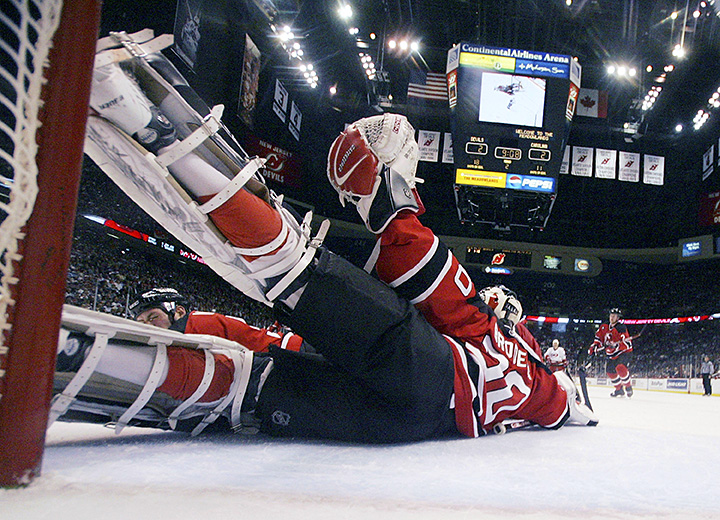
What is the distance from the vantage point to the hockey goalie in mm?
956

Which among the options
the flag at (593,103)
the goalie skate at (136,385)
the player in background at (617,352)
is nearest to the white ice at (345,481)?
the goalie skate at (136,385)

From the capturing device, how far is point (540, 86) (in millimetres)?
7750

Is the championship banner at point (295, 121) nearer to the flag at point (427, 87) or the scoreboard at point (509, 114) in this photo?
the flag at point (427, 87)

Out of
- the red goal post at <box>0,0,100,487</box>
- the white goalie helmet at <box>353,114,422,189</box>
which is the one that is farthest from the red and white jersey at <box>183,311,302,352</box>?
the red goal post at <box>0,0,100,487</box>

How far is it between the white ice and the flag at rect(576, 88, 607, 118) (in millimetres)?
12509

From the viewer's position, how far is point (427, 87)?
1148cm

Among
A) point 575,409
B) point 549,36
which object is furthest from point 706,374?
point 575,409

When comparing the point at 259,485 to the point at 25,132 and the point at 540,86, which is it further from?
the point at 540,86

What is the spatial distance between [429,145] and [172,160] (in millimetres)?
11281

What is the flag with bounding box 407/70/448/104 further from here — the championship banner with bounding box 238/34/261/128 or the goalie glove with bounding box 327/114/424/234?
the goalie glove with bounding box 327/114/424/234

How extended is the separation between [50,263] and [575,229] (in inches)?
704

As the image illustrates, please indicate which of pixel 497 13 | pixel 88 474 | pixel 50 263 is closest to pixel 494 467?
pixel 88 474

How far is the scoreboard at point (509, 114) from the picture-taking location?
7703mm

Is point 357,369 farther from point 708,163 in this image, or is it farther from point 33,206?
point 708,163
